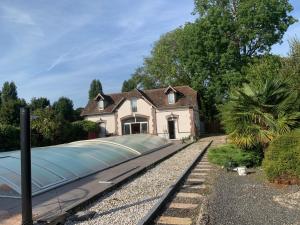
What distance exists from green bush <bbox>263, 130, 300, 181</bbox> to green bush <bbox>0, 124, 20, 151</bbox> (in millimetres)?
19206

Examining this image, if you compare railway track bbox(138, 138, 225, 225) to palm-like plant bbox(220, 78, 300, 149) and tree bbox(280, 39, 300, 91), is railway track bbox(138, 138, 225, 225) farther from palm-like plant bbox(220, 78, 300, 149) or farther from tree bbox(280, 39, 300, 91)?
tree bbox(280, 39, 300, 91)

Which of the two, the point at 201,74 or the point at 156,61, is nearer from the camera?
the point at 201,74

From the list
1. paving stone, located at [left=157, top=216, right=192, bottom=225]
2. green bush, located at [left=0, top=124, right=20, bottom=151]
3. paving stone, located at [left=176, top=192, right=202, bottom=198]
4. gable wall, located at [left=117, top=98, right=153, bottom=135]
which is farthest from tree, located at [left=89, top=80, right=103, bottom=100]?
paving stone, located at [left=157, top=216, right=192, bottom=225]

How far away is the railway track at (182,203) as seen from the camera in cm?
685

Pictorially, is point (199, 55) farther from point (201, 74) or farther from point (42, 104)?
point (42, 104)

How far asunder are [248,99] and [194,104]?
2458 centimetres

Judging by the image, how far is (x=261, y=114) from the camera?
1320 centimetres

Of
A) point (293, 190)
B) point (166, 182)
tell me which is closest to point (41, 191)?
point (166, 182)

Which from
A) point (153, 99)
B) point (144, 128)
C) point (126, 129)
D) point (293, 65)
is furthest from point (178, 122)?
point (293, 65)

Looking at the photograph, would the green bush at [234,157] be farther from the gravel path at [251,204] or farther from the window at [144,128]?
the window at [144,128]

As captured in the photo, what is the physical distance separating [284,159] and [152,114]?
29.5 meters

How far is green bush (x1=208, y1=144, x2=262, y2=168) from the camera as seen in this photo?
42.1 feet

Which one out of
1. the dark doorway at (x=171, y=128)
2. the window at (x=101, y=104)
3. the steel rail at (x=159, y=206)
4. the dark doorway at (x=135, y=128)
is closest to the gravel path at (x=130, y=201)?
the steel rail at (x=159, y=206)

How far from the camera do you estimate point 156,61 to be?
53.1 m
